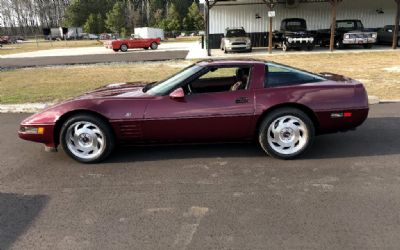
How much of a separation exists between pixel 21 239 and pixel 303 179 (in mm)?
2860

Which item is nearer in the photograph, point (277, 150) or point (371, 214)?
point (371, 214)

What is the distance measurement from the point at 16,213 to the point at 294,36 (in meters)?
20.7

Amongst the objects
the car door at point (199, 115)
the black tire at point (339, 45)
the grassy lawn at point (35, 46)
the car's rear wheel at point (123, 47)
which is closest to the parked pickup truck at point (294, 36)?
the black tire at point (339, 45)

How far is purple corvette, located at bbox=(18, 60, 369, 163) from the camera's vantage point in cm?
482

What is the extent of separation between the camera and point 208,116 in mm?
4824

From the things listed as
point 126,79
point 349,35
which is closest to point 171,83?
point 126,79

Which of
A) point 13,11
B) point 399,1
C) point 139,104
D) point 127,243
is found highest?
point 13,11

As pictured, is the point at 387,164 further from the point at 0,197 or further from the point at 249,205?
the point at 0,197

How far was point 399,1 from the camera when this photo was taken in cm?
2155

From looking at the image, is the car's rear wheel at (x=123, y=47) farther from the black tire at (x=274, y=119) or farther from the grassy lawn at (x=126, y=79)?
the black tire at (x=274, y=119)

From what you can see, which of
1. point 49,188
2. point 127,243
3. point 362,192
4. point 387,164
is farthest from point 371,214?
point 49,188

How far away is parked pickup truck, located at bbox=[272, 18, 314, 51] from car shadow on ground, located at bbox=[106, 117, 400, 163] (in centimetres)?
1713

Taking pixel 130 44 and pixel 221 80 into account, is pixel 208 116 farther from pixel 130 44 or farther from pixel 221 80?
pixel 130 44

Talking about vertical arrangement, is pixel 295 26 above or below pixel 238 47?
above
